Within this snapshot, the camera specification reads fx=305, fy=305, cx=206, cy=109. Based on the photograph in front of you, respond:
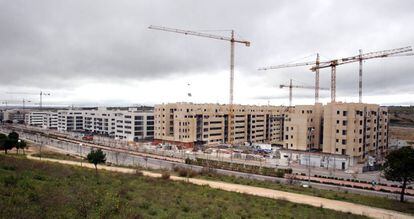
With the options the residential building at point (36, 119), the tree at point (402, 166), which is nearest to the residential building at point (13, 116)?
the residential building at point (36, 119)

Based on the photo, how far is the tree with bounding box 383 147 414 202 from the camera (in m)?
27.6

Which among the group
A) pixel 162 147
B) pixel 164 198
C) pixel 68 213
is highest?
pixel 68 213

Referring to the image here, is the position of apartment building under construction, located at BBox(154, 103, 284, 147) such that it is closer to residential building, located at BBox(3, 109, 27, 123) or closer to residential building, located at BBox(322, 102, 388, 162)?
residential building, located at BBox(322, 102, 388, 162)

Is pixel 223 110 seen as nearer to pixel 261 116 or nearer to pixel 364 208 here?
pixel 261 116

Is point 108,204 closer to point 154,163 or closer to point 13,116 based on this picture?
point 154,163

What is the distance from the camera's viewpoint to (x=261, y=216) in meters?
16.2

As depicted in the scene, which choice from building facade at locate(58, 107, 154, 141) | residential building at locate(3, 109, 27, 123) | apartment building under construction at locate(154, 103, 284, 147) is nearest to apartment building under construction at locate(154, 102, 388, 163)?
apartment building under construction at locate(154, 103, 284, 147)

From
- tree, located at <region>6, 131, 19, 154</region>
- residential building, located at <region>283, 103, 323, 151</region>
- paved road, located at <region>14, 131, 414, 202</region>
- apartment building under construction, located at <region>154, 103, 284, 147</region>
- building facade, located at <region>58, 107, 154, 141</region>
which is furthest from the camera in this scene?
building facade, located at <region>58, 107, 154, 141</region>

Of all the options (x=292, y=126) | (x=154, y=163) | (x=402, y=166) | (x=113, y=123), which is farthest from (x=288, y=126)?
(x=113, y=123)

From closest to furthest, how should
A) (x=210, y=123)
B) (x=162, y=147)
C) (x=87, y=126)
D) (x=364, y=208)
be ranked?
1. (x=364, y=208)
2. (x=162, y=147)
3. (x=210, y=123)
4. (x=87, y=126)

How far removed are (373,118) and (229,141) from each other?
36328 millimetres

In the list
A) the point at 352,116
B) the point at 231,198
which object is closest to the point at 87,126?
the point at 352,116

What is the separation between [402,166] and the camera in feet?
→ 90.7

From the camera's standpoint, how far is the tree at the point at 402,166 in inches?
1085
